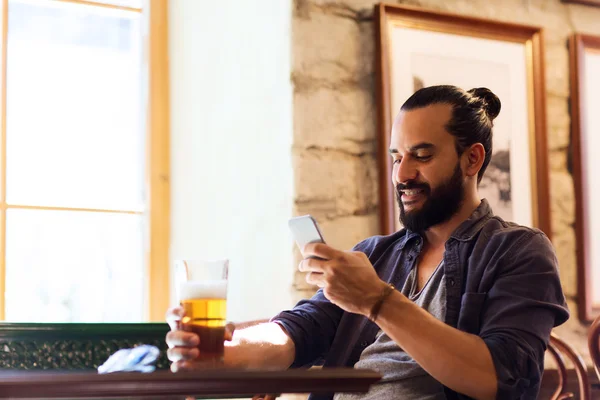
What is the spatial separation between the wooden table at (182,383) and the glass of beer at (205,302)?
0.20m

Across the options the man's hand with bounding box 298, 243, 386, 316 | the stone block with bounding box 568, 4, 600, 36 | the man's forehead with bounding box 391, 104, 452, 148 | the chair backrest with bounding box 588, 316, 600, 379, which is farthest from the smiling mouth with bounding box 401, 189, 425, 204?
the stone block with bounding box 568, 4, 600, 36

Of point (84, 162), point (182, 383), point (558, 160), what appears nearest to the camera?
point (182, 383)

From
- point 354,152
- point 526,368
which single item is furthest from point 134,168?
point 526,368

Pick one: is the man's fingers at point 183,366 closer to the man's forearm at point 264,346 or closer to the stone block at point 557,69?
the man's forearm at point 264,346

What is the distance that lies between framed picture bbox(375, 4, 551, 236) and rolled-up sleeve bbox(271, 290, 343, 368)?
0.73 m

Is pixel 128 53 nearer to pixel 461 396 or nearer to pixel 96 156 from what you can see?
pixel 96 156

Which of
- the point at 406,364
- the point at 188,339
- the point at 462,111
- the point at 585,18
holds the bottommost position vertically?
the point at 406,364

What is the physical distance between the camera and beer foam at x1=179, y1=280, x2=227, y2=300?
147cm

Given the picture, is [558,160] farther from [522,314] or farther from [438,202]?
[522,314]

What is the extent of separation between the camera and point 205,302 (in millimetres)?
1467

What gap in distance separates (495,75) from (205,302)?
1758mm

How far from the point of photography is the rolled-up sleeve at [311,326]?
7.02 feet

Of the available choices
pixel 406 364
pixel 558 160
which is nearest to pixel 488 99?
pixel 406 364

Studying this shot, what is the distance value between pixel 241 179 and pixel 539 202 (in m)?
0.99
